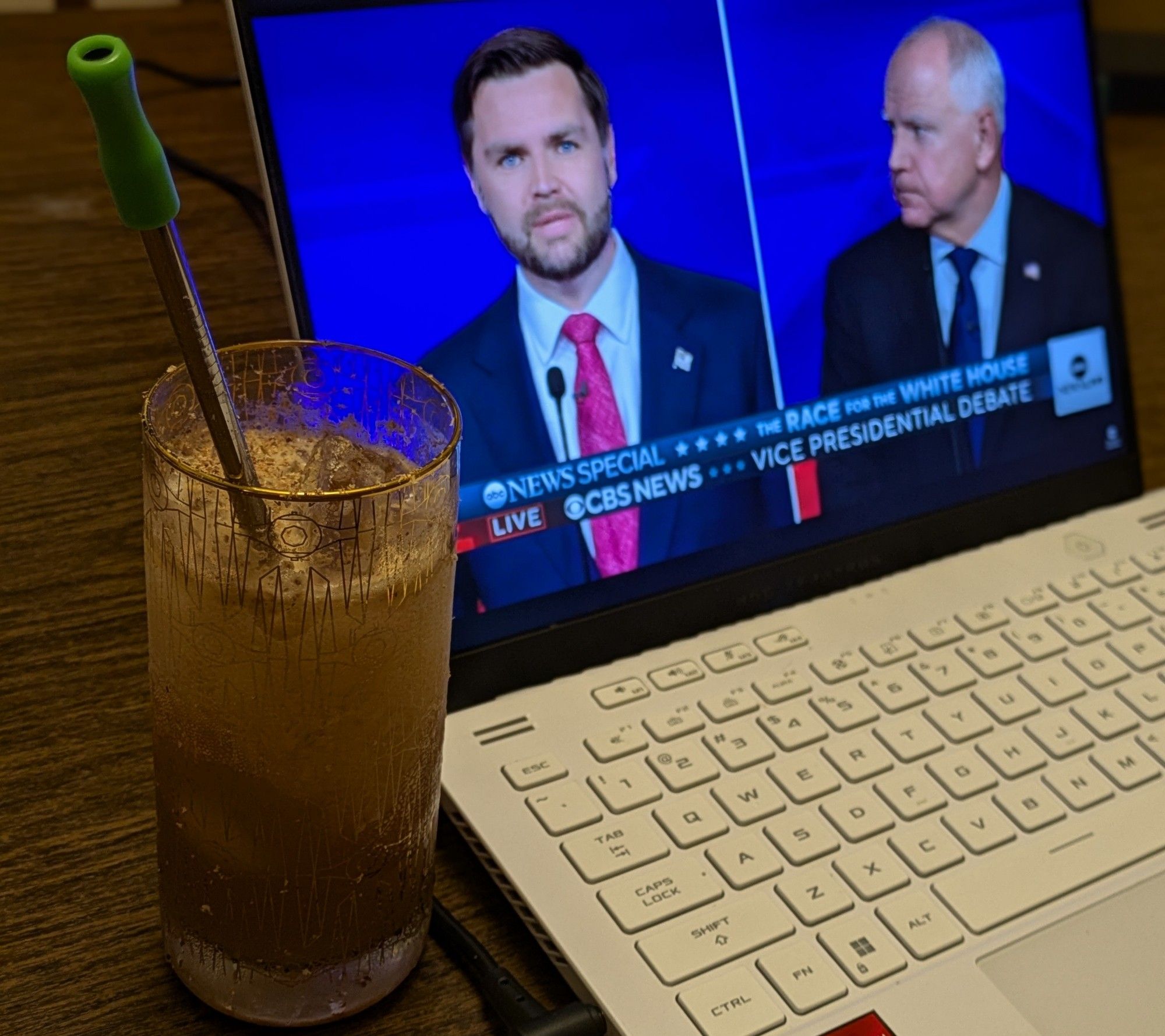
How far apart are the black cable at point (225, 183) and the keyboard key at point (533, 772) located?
0.44m

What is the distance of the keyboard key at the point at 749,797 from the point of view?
0.47 meters

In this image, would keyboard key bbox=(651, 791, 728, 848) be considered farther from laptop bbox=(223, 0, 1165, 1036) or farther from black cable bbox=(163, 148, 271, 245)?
black cable bbox=(163, 148, 271, 245)

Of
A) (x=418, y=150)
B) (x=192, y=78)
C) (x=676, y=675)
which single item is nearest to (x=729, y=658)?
(x=676, y=675)

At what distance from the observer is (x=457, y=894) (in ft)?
1.52

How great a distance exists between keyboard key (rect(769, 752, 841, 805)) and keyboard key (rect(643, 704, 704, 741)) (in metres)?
0.03

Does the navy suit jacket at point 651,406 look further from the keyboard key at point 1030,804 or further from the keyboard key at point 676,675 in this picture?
the keyboard key at point 1030,804

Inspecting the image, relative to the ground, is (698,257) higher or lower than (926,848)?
higher

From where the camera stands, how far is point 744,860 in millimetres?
455

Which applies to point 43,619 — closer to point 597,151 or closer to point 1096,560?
point 597,151

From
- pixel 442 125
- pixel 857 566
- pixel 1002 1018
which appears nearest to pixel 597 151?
pixel 442 125

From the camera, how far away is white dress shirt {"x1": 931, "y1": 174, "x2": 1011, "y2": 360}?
63cm

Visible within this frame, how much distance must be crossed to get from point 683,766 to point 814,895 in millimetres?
70

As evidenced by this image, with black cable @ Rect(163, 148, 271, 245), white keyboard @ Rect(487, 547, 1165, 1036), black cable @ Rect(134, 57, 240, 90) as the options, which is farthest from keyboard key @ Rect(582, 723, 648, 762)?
black cable @ Rect(134, 57, 240, 90)

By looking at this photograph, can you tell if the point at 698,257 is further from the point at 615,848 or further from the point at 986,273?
the point at 615,848
